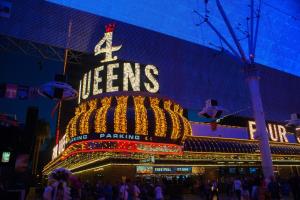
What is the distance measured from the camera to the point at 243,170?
3078 cm

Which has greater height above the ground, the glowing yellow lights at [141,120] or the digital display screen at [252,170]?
the glowing yellow lights at [141,120]

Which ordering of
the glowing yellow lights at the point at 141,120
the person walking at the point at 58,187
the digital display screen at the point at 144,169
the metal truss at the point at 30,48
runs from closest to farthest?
the person walking at the point at 58,187, the glowing yellow lights at the point at 141,120, the digital display screen at the point at 144,169, the metal truss at the point at 30,48

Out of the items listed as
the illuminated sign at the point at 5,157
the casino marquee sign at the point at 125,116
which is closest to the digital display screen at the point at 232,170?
the casino marquee sign at the point at 125,116

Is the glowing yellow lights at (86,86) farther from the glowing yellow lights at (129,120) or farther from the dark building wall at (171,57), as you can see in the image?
the dark building wall at (171,57)

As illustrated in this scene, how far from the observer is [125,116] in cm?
1892

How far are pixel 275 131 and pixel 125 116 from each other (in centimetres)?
2068

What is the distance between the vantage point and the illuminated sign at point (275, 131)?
103ft

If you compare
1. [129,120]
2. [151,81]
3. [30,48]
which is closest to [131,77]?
[151,81]

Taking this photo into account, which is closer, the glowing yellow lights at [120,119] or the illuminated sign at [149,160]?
the glowing yellow lights at [120,119]

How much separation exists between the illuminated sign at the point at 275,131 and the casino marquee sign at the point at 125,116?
1218 cm

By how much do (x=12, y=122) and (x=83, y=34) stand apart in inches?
741

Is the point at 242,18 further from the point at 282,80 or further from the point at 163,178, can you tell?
the point at 163,178

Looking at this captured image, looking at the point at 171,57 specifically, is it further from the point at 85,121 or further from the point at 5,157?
the point at 5,157

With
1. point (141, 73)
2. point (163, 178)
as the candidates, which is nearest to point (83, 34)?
point (141, 73)
